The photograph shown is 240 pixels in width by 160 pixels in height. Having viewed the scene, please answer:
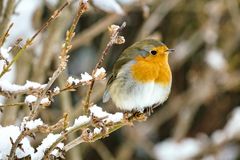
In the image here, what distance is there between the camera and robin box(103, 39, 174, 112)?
2466 mm

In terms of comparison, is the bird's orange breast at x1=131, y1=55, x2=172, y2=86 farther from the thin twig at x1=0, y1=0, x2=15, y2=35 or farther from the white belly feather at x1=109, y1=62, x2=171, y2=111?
the thin twig at x1=0, y1=0, x2=15, y2=35

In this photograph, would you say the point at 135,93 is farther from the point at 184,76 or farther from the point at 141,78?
the point at 184,76

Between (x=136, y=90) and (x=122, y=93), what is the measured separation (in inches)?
2.8

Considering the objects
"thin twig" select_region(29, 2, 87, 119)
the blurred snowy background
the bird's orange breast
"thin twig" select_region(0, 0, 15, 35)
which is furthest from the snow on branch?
the blurred snowy background

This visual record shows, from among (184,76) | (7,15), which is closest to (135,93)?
(7,15)

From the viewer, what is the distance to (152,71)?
2.54 m

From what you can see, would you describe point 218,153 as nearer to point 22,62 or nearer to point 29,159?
point 22,62

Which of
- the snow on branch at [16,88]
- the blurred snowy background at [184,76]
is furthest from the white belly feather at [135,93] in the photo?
the blurred snowy background at [184,76]

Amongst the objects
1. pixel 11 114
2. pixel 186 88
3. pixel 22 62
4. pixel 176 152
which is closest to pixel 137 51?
pixel 11 114

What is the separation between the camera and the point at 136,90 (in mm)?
2477

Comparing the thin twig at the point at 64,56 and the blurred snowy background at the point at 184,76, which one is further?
the blurred snowy background at the point at 184,76

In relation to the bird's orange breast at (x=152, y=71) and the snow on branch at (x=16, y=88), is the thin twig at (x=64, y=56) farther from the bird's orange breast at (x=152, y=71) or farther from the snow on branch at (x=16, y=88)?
the bird's orange breast at (x=152, y=71)

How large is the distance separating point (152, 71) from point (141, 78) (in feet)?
0.24

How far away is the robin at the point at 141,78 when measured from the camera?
247cm
